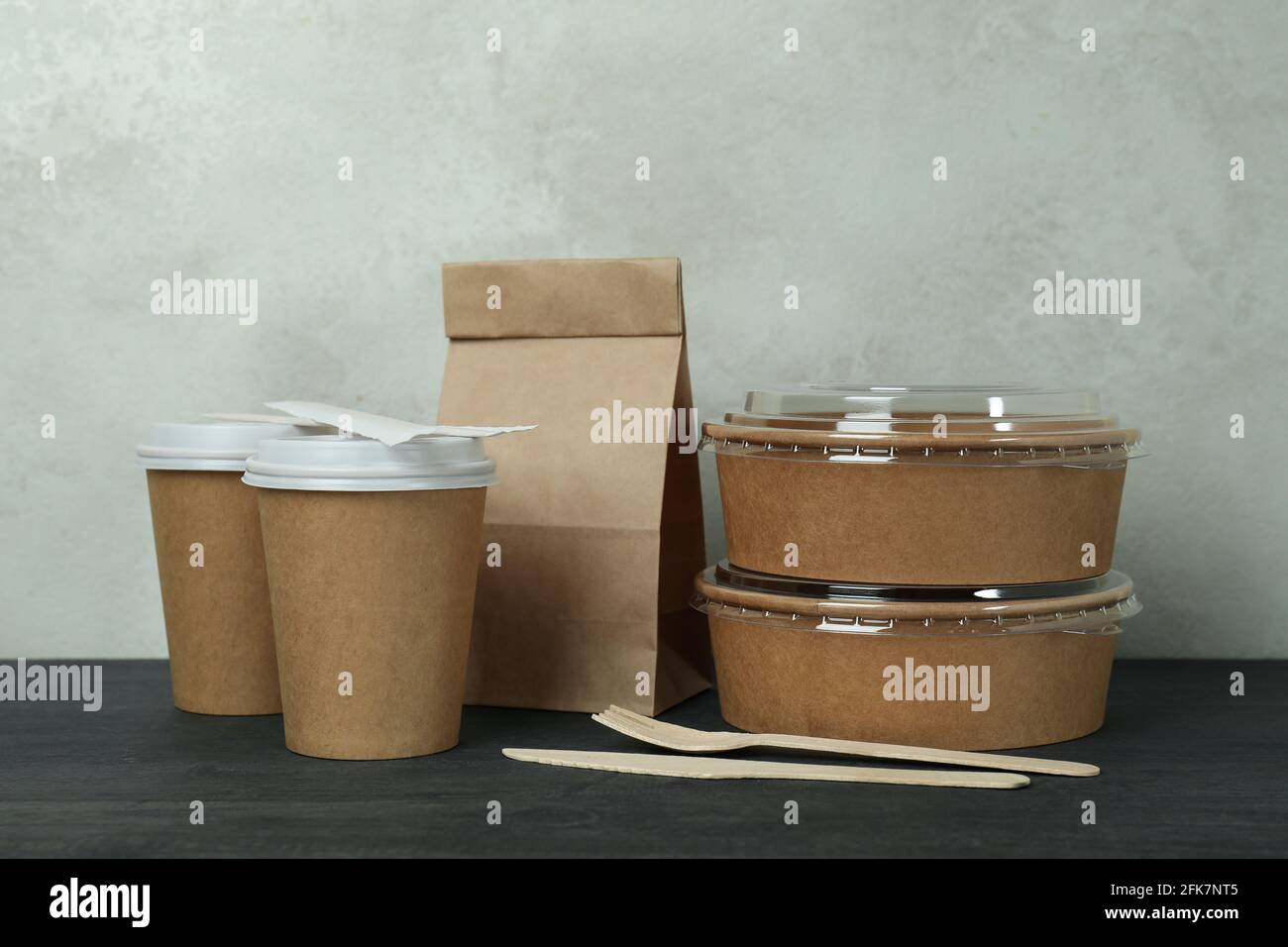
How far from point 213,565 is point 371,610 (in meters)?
0.29

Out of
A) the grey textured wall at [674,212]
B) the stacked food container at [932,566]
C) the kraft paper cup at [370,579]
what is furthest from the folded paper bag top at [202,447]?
the stacked food container at [932,566]

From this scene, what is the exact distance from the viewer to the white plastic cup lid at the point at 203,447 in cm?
128

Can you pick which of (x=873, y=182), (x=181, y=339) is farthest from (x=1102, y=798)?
(x=181, y=339)

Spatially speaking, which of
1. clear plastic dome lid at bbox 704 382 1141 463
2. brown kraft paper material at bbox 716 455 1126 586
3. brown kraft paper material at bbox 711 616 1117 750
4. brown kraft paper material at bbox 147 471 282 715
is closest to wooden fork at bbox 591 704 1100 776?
brown kraft paper material at bbox 711 616 1117 750

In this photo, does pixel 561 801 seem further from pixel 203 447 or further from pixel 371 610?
pixel 203 447

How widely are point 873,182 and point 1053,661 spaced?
71 centimetres

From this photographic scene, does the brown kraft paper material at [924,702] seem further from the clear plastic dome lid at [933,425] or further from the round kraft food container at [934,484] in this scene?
the clear plastic dome lid at [933,425]

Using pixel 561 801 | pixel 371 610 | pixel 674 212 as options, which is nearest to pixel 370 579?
pixel 371 610

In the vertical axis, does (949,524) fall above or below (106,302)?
below

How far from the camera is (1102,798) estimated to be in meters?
1.02

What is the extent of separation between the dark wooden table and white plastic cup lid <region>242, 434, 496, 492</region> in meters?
0.26

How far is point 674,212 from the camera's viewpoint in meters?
1.63
